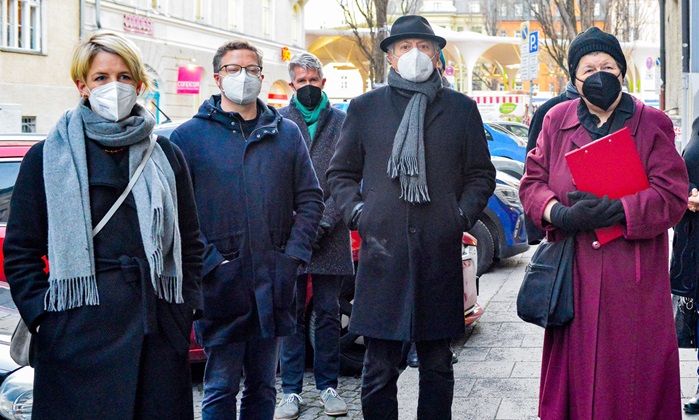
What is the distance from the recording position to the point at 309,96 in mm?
5621

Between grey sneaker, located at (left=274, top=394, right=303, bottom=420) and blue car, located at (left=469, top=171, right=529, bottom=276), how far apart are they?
15.0ft

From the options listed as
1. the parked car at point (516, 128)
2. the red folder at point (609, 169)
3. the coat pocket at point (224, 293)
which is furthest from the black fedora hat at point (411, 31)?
the parked car at point (516, 128)

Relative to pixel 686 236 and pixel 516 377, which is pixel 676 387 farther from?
pixel 516 377

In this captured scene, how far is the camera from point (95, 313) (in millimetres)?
3123

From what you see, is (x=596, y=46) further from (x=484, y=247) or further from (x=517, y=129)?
(x=517, y=129)

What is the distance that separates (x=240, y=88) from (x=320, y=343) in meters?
1.76

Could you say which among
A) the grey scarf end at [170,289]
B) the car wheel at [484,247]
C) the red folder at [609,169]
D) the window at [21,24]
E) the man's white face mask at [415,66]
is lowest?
the car wheel at [484,247]

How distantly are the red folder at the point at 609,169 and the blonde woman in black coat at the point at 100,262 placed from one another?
1601 millimetres

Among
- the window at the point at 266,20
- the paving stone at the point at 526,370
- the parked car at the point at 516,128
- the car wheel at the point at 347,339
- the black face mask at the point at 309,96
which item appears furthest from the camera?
the window at the point at 266,20

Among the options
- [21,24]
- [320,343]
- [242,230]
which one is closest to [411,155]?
[242,230]

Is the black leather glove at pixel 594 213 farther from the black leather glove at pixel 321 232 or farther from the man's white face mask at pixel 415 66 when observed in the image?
the black leather glove at pixel 321 232

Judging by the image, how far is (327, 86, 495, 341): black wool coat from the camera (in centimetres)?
417

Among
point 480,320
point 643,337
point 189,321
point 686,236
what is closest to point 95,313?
point 189,321

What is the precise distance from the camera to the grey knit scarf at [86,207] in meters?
3.07
